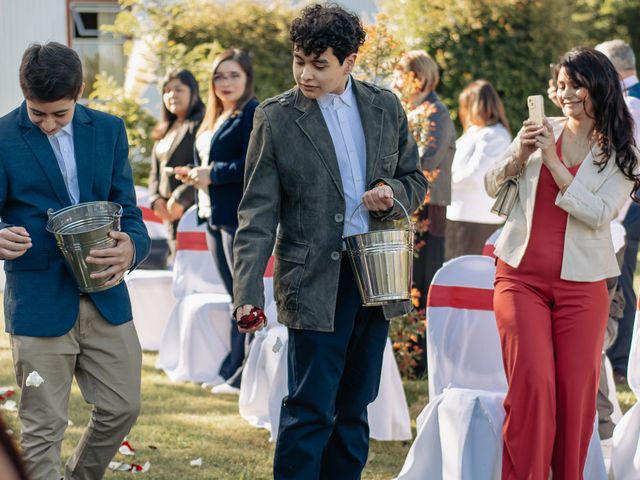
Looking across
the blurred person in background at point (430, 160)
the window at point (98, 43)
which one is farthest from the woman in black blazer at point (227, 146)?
the window at point (98, 43)

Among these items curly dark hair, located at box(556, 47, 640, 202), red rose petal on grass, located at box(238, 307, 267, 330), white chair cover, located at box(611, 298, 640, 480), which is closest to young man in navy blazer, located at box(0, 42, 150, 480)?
red rose petal on grass, located at box(238, 307, 267, 330)

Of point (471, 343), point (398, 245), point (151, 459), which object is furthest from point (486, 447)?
point (151, 459)

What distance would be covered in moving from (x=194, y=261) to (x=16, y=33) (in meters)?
3.53

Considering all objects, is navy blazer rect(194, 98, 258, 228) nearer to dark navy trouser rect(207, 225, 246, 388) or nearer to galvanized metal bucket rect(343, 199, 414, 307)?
dark navy trouser rect(207, 225, 246, 388)

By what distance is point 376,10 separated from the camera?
1828 cm

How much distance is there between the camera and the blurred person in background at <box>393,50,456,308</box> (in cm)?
748

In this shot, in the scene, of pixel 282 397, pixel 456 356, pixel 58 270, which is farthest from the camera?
pixel 282 397

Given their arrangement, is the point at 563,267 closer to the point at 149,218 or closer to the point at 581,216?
the point at 581,216

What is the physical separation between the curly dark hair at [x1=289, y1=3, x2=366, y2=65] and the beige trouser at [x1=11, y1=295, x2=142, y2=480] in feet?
4.18

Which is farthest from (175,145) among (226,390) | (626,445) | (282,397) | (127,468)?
(626,445)

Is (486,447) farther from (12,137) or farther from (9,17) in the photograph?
(9,17)

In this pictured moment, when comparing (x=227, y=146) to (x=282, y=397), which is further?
(x=227, y=146)

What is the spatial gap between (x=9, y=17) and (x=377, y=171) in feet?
23.7

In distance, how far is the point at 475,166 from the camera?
8273 millimetres
